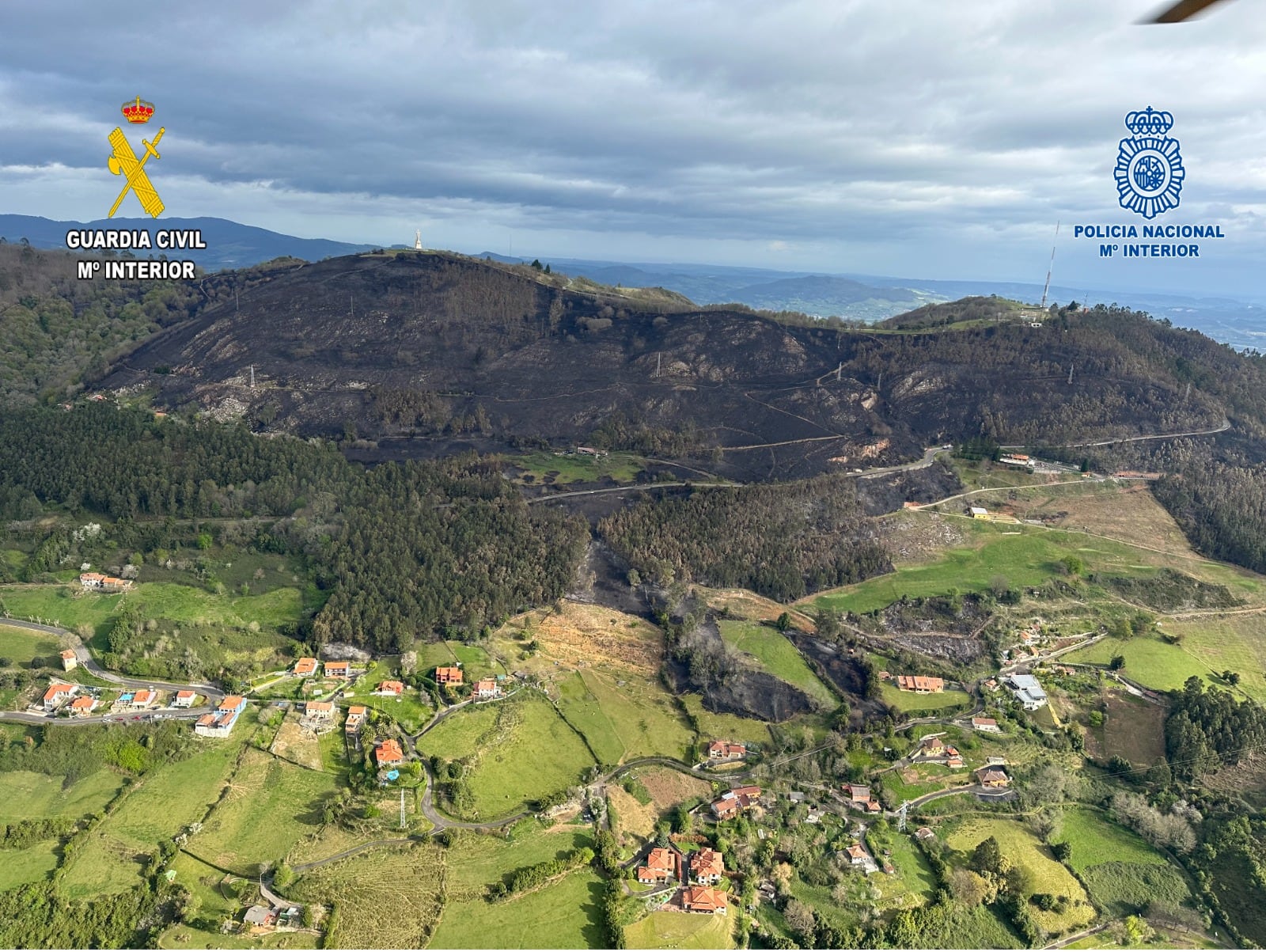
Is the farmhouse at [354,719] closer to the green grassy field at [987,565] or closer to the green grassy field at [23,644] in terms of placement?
the green grassy field at [23,644]

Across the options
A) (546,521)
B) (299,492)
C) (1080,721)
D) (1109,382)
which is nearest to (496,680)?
(546,521)

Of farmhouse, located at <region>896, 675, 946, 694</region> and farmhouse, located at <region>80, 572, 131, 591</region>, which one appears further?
farmhouse, located at <region>80, 572, 131, 591</region>

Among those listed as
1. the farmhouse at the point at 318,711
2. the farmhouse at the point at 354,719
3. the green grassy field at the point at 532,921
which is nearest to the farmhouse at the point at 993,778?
the green grassy field at the point at 532,921

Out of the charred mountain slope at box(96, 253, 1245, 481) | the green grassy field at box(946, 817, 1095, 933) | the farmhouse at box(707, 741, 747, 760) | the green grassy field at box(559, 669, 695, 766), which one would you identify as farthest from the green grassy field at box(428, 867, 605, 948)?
the charred mountain slope at box(96, 253, 1245, 481)

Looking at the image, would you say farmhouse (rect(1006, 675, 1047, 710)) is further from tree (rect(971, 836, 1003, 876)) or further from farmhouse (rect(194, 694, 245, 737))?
farmhouse (rect(194, 694, 245, 737))

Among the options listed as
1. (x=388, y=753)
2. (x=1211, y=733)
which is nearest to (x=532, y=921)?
(x=388, y=753)

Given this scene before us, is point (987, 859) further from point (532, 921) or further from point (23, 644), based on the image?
point (23, 644)
